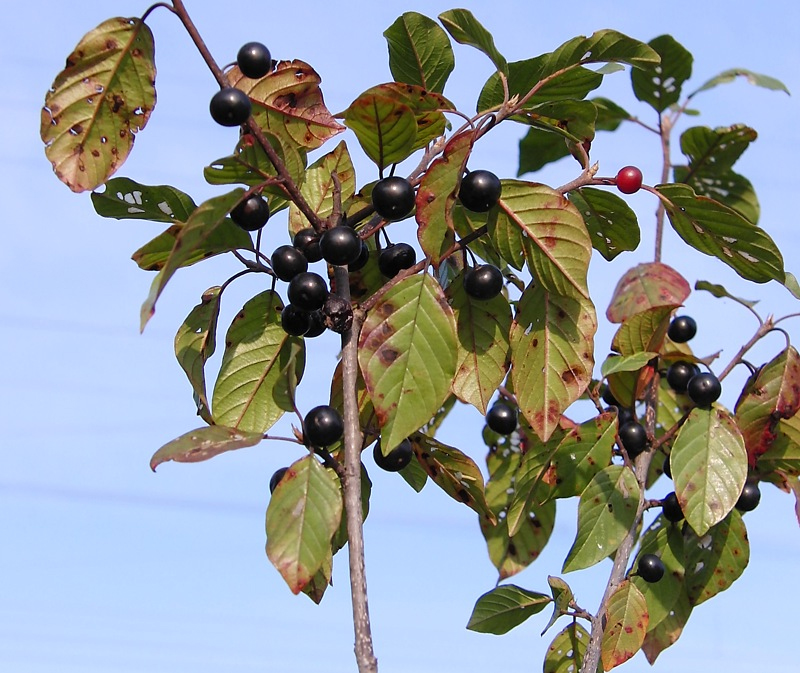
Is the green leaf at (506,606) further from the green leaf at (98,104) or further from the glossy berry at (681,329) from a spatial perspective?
the green leaf at (98,104)

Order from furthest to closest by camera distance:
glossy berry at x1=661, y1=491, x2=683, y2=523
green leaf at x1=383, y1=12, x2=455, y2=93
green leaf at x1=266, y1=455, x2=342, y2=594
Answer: glossy berry at x1=661, y1=491, x2=683, y2=523, green leaf at x1=383, y1=12, x2=455, y2=93, green leaf at x1=266, y1=455, x2=342, y2=594

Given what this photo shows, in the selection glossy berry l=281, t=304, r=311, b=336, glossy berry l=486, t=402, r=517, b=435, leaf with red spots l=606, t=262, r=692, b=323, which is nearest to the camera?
glossy berry l=281, t=304, r=311, b=336

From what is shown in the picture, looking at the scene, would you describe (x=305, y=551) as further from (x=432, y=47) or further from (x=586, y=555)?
(x=432, y=47)

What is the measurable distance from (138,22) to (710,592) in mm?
1560

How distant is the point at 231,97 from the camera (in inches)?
50.1

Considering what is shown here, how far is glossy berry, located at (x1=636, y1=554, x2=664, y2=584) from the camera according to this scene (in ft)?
6.56

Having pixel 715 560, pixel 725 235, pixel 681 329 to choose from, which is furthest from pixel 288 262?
pixel 681 329

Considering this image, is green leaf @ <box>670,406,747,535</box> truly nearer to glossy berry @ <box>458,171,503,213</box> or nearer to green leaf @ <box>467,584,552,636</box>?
green leaf @ <box>467,584,552,636</box>

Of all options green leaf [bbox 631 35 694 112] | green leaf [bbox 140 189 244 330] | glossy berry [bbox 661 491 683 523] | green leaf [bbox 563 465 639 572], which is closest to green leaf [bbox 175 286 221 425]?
green leaf [bbox 140 189 244 330]

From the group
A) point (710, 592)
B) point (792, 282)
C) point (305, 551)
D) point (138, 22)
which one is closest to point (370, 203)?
point (138, 22)

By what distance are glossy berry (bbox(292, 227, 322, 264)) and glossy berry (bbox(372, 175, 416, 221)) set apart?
14cm

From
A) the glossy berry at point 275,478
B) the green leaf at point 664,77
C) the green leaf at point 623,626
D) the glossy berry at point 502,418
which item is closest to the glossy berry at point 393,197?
the glossy berry at point 275,478

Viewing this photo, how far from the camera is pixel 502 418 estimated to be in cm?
213

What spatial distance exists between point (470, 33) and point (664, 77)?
1680mm
